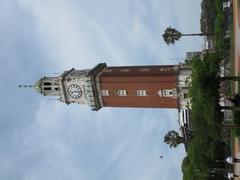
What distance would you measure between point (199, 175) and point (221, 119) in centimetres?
3770

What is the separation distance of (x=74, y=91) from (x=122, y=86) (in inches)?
355

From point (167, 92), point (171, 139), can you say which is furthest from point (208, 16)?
point (167, 92)

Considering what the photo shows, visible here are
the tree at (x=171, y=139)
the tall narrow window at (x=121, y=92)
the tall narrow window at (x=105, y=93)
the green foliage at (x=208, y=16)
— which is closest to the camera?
the tall narrow window at (x=121, y=92)

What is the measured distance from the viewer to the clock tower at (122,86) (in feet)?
296

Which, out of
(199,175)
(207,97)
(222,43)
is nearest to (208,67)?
→ (207,97)

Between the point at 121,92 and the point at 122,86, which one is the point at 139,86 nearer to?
the point at 122,86

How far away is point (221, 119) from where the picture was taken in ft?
200

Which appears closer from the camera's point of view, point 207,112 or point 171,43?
point 207,112

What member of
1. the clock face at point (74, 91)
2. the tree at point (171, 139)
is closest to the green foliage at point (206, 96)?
the clock face at point (74, 91)

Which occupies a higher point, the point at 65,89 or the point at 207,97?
the point at 207,97

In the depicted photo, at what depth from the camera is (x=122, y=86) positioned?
3743 inches

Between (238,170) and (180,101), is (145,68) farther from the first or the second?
(238,170)

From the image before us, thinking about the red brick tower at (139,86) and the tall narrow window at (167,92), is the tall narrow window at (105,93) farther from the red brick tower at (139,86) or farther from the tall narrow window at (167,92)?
the tall narrow window at (167,92)

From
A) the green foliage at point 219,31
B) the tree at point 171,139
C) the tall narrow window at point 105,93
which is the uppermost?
the green foliage at point 219,31
